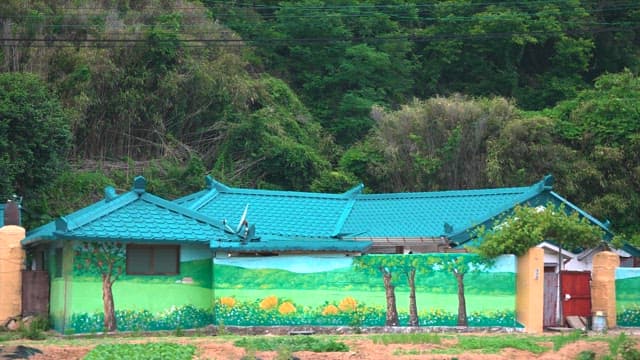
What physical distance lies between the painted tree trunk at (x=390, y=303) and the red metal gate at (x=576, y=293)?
4531 mm

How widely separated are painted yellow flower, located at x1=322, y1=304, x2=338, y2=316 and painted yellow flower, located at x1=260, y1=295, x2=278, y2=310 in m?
1.28

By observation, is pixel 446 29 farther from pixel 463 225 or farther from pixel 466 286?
pixel 466 286

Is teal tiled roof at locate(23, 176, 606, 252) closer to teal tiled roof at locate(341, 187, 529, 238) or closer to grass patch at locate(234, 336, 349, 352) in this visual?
teal tiled roof at locate(341, 187, 529, 238)

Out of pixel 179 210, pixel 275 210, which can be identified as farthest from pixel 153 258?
pixel 275 210

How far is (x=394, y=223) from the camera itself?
114ft

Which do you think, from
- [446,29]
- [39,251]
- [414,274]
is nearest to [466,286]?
[414,274]

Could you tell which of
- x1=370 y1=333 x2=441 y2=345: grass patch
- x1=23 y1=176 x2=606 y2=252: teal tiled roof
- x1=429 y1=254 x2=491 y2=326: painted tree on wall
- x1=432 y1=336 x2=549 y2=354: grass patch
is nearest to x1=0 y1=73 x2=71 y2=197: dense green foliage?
x1=23 y1=176 x2=606 y2=252: teal tiled roof

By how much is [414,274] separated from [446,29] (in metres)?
30.6

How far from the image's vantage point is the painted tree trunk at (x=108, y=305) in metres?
28.0

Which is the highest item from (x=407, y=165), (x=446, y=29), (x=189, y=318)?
(x=446, y=29)

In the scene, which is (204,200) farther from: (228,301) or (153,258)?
(228,301)

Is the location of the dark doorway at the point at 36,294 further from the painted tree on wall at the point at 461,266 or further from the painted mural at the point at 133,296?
the painted tree on wall at the point at 461,266

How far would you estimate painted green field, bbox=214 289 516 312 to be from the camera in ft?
92.3

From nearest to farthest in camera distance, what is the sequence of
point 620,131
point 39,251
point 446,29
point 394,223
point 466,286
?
point 466,286, point 39,251, point 394,223, point 620,131, point 446,29
